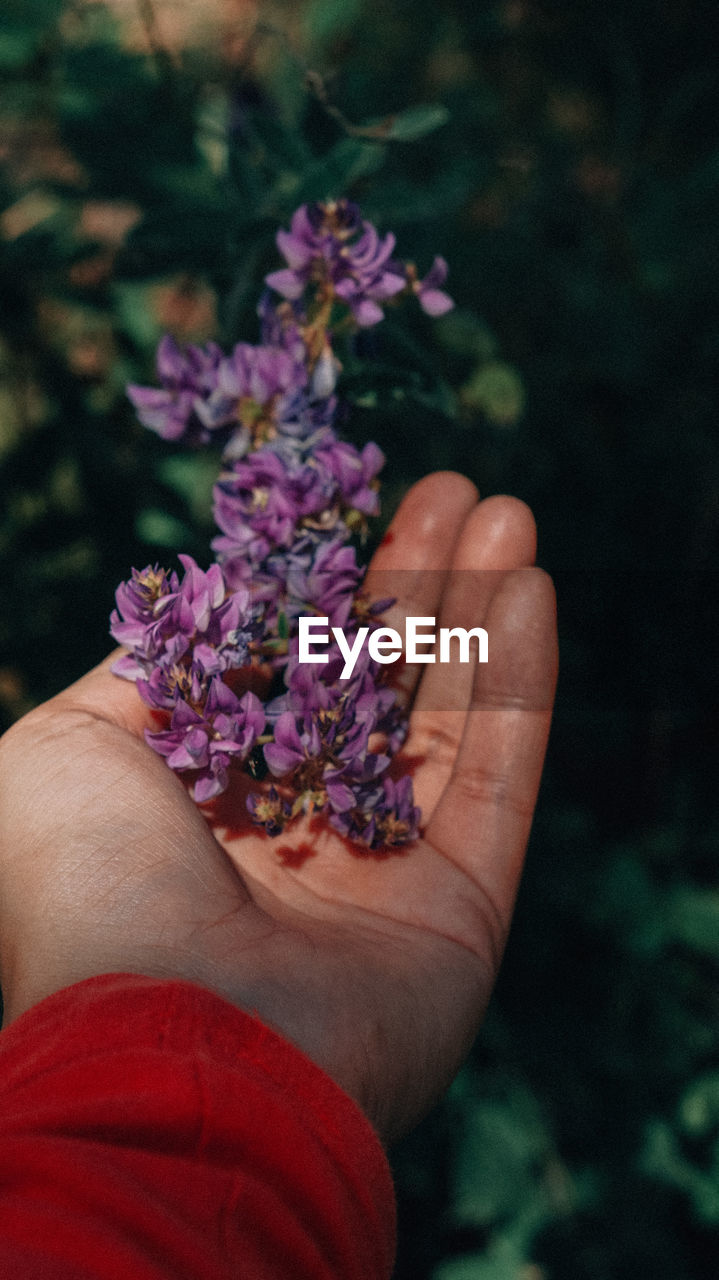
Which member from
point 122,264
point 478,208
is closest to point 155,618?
point 122,264

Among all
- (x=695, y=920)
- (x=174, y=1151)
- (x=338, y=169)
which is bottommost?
(x=695, y=920)

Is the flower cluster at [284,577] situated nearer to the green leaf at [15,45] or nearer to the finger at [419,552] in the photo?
the finger at [419,552]

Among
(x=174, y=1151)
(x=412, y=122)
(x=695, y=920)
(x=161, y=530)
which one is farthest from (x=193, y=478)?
(x=695, y=920)

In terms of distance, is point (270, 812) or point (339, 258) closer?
point (270, 812)

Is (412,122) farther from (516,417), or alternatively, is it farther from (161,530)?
(161,530)

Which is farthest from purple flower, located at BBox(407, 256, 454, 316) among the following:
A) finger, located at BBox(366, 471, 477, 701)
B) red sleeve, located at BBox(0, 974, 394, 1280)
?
red sleeve, located at BBox(0, 974, 394, 1280)

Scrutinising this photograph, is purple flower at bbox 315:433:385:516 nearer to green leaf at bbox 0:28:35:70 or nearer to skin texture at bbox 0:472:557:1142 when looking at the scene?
skin texture at bbox 0:472:557:1142

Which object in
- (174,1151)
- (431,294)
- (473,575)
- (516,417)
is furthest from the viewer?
(516,417)
